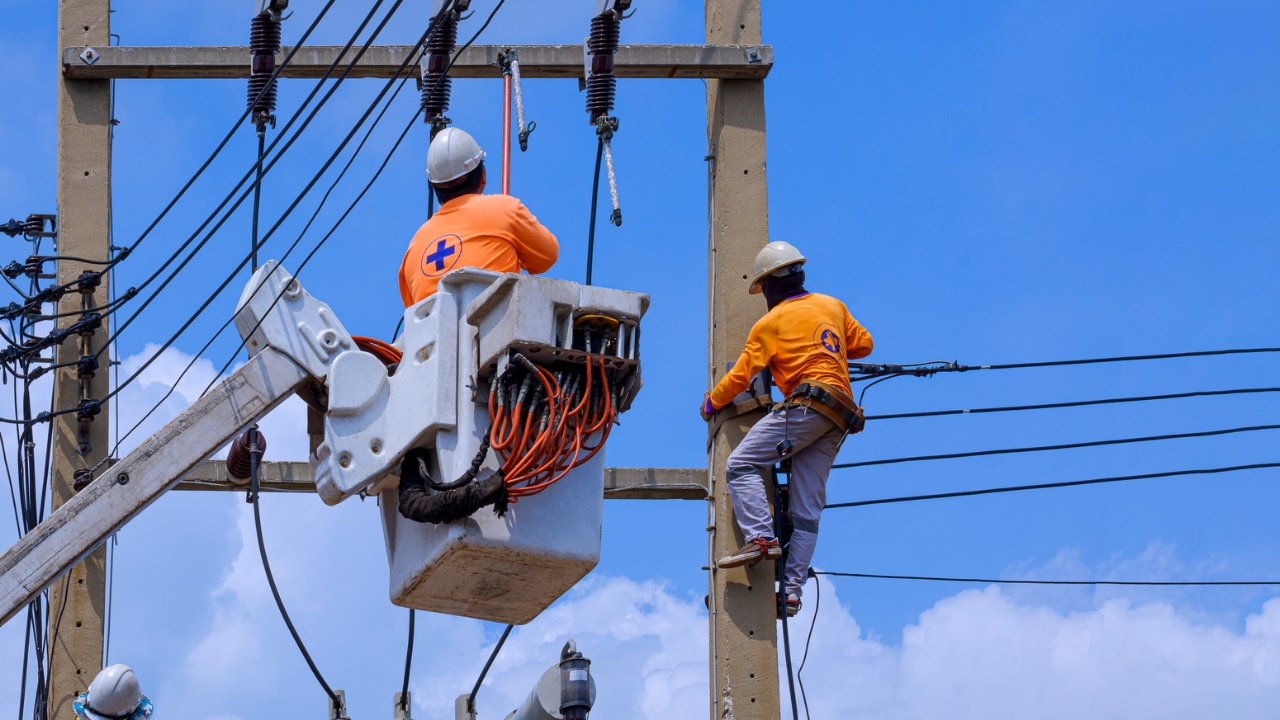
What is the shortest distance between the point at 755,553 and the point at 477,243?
201cm

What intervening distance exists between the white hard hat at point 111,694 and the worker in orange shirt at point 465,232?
242cm

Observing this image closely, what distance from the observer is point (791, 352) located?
10070mm

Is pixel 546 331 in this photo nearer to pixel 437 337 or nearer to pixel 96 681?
pixel 437 337

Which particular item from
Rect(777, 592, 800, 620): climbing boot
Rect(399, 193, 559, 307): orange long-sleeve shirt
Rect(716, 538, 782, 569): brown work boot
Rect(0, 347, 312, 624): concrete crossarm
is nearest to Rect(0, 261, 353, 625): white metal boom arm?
Rect(0, 347, 312, 624): concrete crossarm

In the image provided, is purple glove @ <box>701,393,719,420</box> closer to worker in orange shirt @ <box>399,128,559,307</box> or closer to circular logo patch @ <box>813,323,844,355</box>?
circular logo patch @ <box>813,323,844,355</box>

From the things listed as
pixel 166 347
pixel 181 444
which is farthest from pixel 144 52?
pixel 181 444

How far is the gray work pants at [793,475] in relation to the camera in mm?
9945

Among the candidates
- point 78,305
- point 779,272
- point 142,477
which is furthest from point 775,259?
point 78,305

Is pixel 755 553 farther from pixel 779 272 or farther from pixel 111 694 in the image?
pixel 111 694

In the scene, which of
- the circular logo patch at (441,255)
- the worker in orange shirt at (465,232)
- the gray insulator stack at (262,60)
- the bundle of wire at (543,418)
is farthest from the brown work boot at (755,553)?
the gray insulator stack at (262,60)

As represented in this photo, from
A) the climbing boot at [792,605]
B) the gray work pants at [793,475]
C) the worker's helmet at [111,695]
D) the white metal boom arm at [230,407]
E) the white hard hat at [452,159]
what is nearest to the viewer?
the white metal boom arm at [230,407]

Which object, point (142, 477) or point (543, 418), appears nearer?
point (543, 418)

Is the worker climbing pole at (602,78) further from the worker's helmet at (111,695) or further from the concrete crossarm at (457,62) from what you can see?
the worker's helmet at (111,695)

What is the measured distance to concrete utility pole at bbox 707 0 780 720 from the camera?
984 centimetres
